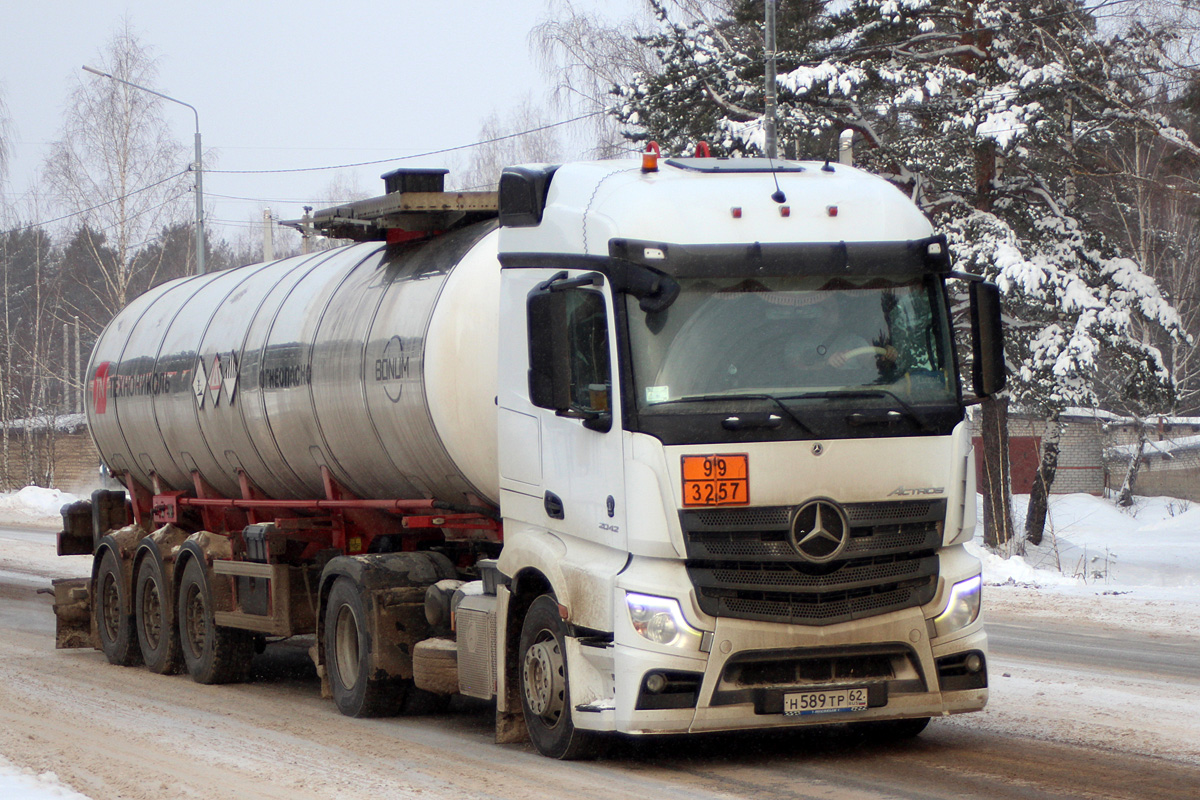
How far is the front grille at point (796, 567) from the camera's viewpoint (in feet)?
22.7

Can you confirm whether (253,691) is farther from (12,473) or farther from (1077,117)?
(12,473)

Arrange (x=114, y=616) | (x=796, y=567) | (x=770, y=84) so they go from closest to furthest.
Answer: (x=796, y=567), (x=114, y=616), (x=770, y=84)

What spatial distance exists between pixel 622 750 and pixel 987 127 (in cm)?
1471

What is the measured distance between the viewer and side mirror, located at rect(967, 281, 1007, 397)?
7602 millimetres

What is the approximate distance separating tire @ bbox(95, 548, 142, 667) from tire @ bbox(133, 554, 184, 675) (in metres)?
0.15

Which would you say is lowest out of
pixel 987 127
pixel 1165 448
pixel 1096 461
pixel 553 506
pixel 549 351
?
pixel 1096 461

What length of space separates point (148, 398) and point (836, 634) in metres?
8.22

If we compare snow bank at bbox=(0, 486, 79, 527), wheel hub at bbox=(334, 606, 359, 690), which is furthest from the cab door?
snow bank at bbox=(0, 486, 79, 527)

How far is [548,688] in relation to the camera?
7.64m

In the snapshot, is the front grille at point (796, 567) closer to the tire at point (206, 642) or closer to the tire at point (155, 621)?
the tire at point (206, 642)

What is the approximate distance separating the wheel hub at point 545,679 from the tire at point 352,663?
182 centimetres

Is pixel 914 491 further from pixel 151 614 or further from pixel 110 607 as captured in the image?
pixel 110 607

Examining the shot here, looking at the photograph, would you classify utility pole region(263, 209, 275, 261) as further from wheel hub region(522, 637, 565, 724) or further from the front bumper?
the front bumper

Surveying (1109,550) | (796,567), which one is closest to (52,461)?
(1109,550)
